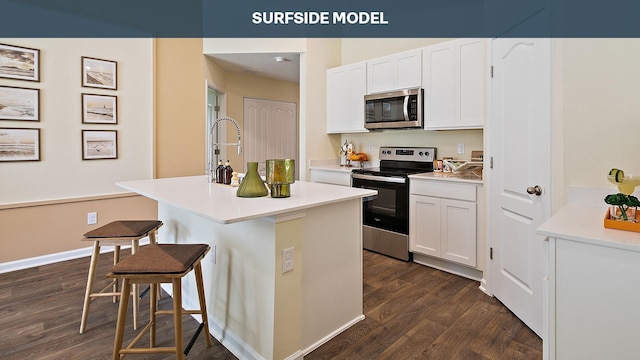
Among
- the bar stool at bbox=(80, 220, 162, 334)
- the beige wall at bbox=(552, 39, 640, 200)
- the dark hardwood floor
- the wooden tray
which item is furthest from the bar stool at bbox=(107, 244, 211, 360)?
the beige wall at bbox=(552, 39, 640, 200)

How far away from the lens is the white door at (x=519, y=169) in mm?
2039

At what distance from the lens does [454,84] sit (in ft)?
10.8

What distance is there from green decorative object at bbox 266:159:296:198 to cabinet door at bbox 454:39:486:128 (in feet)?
6.76

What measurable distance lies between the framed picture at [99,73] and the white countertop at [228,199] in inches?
65.9

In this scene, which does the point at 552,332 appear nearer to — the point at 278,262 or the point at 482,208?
the point at 278,262

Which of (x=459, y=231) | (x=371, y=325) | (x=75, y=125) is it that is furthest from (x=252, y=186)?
(x=75, y=125)

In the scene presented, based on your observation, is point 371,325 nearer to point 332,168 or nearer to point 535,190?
point 535,190

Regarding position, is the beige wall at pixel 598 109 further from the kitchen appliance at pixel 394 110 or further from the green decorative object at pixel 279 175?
the kitchen appliance at pixel 394 110

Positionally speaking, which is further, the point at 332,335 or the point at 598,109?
the point at 332,335

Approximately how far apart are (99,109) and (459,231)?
151 inches

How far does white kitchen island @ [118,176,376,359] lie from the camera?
172 centimetres

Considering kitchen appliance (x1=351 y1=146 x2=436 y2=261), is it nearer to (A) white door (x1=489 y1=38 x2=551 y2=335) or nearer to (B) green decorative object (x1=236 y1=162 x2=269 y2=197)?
(A) white door (x1=489 y1=38 x2=551 y2=335)

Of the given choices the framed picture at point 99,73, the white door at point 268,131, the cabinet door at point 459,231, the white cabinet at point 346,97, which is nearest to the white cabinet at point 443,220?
the cabinet door at point 459,231

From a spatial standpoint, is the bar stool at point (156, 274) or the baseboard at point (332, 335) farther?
the baseboard at point (332, 335)
